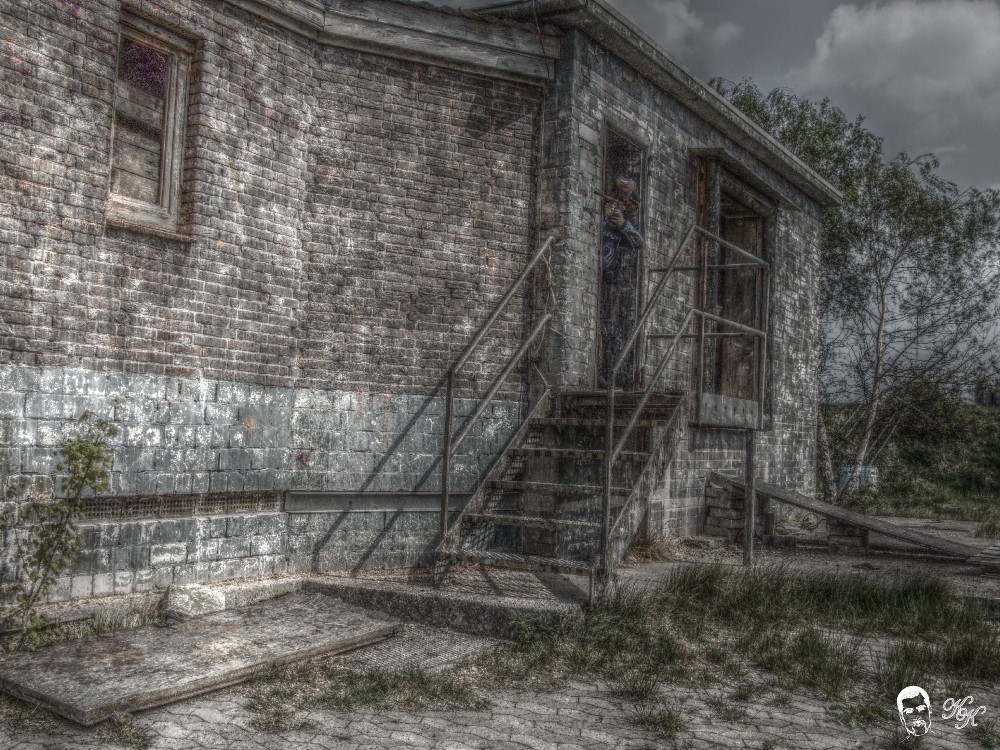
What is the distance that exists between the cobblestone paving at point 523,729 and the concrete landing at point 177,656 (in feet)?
0.33

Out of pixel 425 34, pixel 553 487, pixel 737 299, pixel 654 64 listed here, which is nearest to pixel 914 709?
pixel 553 487

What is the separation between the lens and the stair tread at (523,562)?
596 centimetres

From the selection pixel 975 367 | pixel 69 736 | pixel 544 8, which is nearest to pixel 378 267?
pixel 544 8

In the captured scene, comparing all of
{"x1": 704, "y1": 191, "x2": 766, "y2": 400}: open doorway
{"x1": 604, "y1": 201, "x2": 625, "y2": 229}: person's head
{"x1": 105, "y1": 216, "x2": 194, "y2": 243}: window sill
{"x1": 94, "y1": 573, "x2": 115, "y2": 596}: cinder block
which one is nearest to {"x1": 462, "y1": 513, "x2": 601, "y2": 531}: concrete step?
{"x1": 94, "y1": 573, "x2": 115, "y2": 596}: cinder block

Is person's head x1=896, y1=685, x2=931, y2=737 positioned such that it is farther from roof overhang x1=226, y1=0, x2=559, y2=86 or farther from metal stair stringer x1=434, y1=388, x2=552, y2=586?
roof overhang x1=226, y1=0, x2=559, y2=86

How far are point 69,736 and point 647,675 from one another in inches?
109

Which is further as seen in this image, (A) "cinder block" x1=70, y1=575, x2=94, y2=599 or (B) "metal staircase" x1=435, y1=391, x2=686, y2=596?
(B) "metal staircase" x1=435, y1=391, x2=686, y2=596

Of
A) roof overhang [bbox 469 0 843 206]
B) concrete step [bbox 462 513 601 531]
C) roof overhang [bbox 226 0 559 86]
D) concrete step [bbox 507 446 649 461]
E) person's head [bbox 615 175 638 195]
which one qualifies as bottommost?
concrete step [bbox 462 513 601 531]

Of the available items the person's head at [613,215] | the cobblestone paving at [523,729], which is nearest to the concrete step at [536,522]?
the cobblestone paving at [523,729]

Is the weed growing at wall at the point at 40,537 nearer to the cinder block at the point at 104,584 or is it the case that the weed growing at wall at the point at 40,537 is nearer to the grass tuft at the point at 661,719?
the cinder block at the point at 104,584

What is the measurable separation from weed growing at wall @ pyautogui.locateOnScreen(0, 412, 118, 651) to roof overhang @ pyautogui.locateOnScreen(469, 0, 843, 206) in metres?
5.05

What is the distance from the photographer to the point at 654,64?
910 cm

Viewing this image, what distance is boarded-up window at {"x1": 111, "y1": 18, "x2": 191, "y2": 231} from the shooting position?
6.13 m

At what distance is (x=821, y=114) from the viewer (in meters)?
19.9
